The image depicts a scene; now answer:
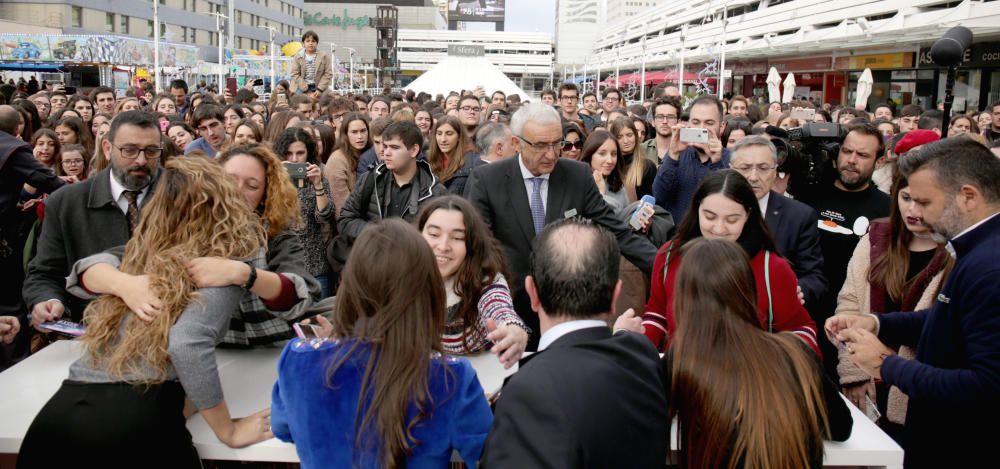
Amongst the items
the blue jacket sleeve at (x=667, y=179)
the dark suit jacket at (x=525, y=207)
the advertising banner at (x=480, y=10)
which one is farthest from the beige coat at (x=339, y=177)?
the advertising banner at (x=480, y=10)

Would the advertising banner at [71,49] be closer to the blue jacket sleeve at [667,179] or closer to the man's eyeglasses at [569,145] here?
the man's eyeglasses at [569,145]

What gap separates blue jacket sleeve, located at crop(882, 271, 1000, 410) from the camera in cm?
228

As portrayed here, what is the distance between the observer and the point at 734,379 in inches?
84.4

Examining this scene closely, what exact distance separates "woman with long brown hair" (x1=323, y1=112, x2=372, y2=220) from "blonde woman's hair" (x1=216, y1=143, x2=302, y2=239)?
9.52ft

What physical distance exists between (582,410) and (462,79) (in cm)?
→ 2162

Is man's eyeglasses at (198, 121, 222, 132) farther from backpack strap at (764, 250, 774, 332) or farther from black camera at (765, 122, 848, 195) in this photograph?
backpack strap at (764, 250, 774, 332)

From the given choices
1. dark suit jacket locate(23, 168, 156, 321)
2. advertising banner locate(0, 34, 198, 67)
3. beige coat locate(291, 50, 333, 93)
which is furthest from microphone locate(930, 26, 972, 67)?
advertising banner locate(0, 34, 198, 67)

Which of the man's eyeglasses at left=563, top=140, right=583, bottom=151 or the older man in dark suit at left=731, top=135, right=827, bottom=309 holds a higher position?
the man's eyeglasses at left=563, top=140, right=583, bottom=151

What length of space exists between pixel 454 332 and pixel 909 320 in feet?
6.21

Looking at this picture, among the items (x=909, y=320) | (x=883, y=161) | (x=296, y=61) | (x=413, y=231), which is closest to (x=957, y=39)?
(x=883, y=161)

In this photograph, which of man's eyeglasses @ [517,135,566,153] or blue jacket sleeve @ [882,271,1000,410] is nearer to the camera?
blue jacket sleeve @ [882,271,1000,410]

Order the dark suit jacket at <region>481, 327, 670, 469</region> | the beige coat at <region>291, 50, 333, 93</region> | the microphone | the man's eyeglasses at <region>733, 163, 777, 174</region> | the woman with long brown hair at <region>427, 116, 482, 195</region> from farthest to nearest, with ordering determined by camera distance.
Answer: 1. the beige coat at <region>291, 50, 333, 93</region>
2. the woman with long brown hair at <region>427, 116, 482, 195</region>
3. the microphone
4. the man's eyeglasses at <region>733, 163, 777, 174</region>
5. the dark suit jacket at <region>481, 327, 670, 469</region>

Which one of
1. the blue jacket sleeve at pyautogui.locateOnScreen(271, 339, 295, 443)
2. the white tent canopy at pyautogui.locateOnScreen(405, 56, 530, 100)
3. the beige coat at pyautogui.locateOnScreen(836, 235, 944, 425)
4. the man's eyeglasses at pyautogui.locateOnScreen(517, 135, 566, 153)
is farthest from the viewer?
the white tent canopy at pyautogui.locateOnScreen(405, 56, 530, 100)

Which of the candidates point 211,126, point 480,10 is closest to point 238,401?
point 211,126
